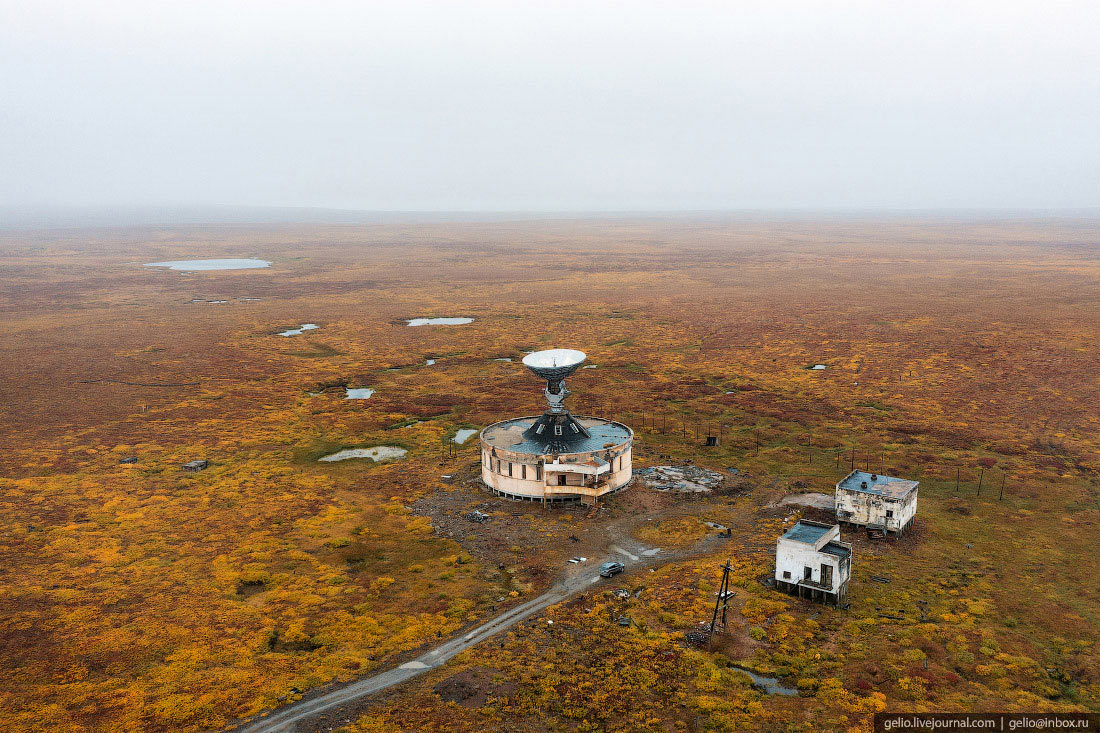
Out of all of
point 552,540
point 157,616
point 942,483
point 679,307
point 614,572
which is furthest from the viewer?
point 679,307

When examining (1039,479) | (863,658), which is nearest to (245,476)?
(863,658)

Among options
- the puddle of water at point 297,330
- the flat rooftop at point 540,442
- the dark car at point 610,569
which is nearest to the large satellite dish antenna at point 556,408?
the flat rooftop at point 540,442

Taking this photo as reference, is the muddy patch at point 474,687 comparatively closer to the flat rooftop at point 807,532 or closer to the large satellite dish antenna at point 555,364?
the flat rooftop at point 807,532

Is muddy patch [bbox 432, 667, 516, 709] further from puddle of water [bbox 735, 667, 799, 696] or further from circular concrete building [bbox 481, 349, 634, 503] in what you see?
circular concrete building [bbox 481, 349, 634, 503]

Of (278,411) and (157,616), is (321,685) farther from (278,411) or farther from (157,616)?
(278,411)

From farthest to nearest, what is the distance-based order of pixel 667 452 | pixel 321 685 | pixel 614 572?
pixel 667 452 → pixel 614 572 → pixel 321 685

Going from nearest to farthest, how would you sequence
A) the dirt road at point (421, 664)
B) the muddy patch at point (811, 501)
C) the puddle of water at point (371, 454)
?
the dirt road at point (421, 664), the muddy patch at point (811, 501), the puddle of water at point (371, 454)

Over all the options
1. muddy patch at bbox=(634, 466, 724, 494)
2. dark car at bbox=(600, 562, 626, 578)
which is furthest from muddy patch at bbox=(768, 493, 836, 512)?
dark car at bbox=(600, 562, 626, 578)
